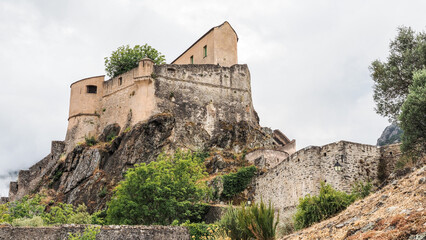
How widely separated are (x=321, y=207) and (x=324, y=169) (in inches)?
253

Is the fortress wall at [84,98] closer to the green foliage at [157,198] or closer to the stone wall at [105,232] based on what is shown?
the green foliage at [157,198]

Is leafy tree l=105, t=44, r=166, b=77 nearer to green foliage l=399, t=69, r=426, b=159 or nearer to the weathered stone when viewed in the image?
the weathered stone

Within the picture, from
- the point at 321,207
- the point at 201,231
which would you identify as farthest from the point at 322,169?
the point at 201,231

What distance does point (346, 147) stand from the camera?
20.2 m

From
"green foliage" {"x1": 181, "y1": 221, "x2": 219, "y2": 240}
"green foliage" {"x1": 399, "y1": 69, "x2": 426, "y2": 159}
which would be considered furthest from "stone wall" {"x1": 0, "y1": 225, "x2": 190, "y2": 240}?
"green foliage" {"x1": 399, "y1": 69, "x2": 426, "y2": 159}

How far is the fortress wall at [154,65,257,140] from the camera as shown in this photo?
41.0 m

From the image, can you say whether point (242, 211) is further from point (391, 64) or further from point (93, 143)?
point (93, 143)

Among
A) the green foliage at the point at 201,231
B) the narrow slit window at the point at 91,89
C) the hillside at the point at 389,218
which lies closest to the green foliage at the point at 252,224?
the hillside at the point at 389,218

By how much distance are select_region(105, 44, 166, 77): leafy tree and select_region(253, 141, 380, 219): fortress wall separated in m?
27.5

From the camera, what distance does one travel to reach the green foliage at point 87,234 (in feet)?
36.4

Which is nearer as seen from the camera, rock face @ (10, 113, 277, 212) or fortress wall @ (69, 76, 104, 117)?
rock face @ (10, 113, 277, 212)

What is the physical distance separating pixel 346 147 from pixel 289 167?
3.77m

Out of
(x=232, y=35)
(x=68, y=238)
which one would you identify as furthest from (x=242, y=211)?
(x=232, y=35)

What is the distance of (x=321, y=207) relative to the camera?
14.5 metres
